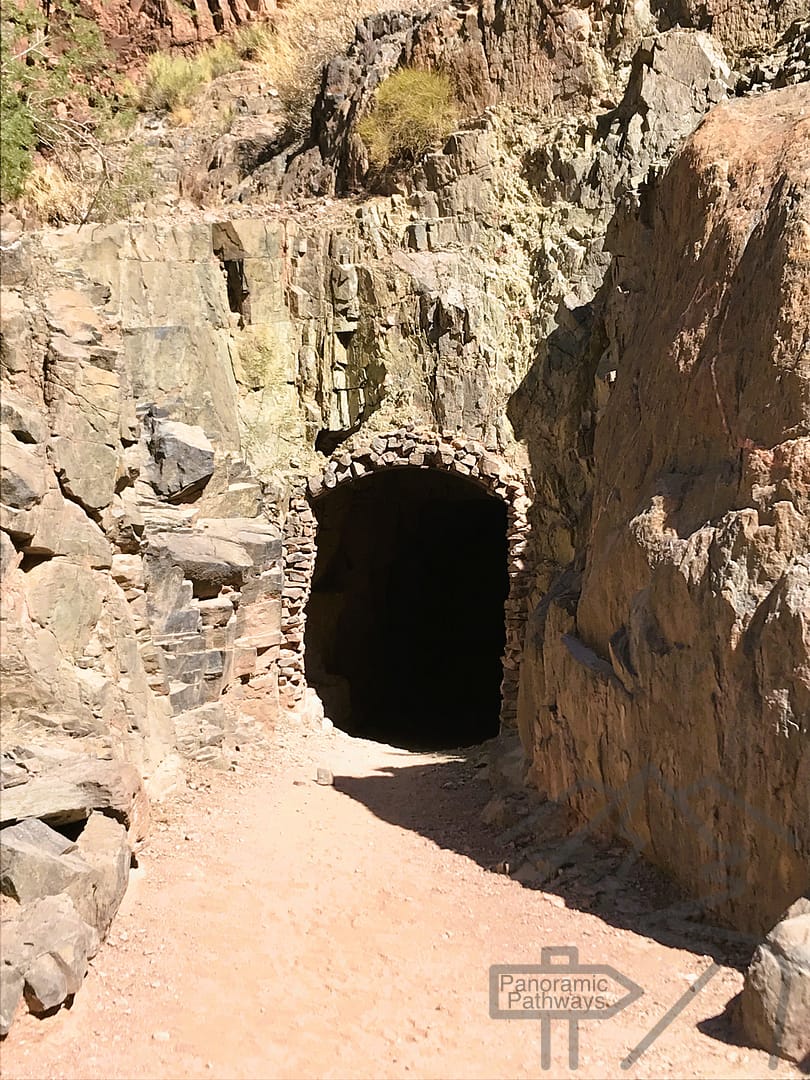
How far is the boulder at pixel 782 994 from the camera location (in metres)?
4.38

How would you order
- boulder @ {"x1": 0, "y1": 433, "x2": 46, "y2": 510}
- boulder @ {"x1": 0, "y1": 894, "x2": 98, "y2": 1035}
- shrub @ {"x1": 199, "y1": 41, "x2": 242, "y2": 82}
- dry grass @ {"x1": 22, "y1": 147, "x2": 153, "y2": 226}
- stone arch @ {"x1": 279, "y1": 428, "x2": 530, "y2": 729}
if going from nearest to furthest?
boulder @ {"x1": 0, "y1": 894, "x2": 98, "y2": 1035}, boulder @ {"x1": 0, "y1": 433, "x2": 46, "y2": 510}, stone arch @ {"x1": 279, "y1": 428, "x2": 530, "y2": 729}, dry grass @ {"x1": 22, "y1": 147, "x2": 153, "y2": 226}, shrub @ {"x1": 199, "y1": 41, "x2": 242, "y2": 82}

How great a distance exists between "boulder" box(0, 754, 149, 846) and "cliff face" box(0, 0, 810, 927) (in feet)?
0.85

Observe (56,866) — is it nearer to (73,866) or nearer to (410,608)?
(73,866)

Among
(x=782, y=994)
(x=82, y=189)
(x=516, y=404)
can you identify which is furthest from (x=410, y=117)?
(x=782, y=994)

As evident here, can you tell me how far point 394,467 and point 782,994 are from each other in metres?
8.11

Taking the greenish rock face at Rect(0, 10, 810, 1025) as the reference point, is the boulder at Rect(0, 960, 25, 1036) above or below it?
below

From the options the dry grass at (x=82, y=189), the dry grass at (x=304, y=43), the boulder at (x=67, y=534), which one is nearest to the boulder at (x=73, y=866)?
the boulder at (x=67, y=534)

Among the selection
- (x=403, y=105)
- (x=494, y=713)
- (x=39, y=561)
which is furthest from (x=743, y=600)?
(x=494, y=713)

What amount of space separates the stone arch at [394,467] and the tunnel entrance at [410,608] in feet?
2.10

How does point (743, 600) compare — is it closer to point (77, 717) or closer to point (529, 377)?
point (77, 717)

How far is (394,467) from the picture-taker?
1172 cm

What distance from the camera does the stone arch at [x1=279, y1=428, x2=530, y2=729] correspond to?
37.1ft

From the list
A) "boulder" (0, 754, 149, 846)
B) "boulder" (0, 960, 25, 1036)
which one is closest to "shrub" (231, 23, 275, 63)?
"boulder" (0, 754, 149, 846)

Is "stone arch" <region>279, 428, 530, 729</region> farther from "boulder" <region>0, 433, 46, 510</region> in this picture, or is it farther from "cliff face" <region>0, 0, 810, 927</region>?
"boulder" <region>0, 433, 46, 510</region>
